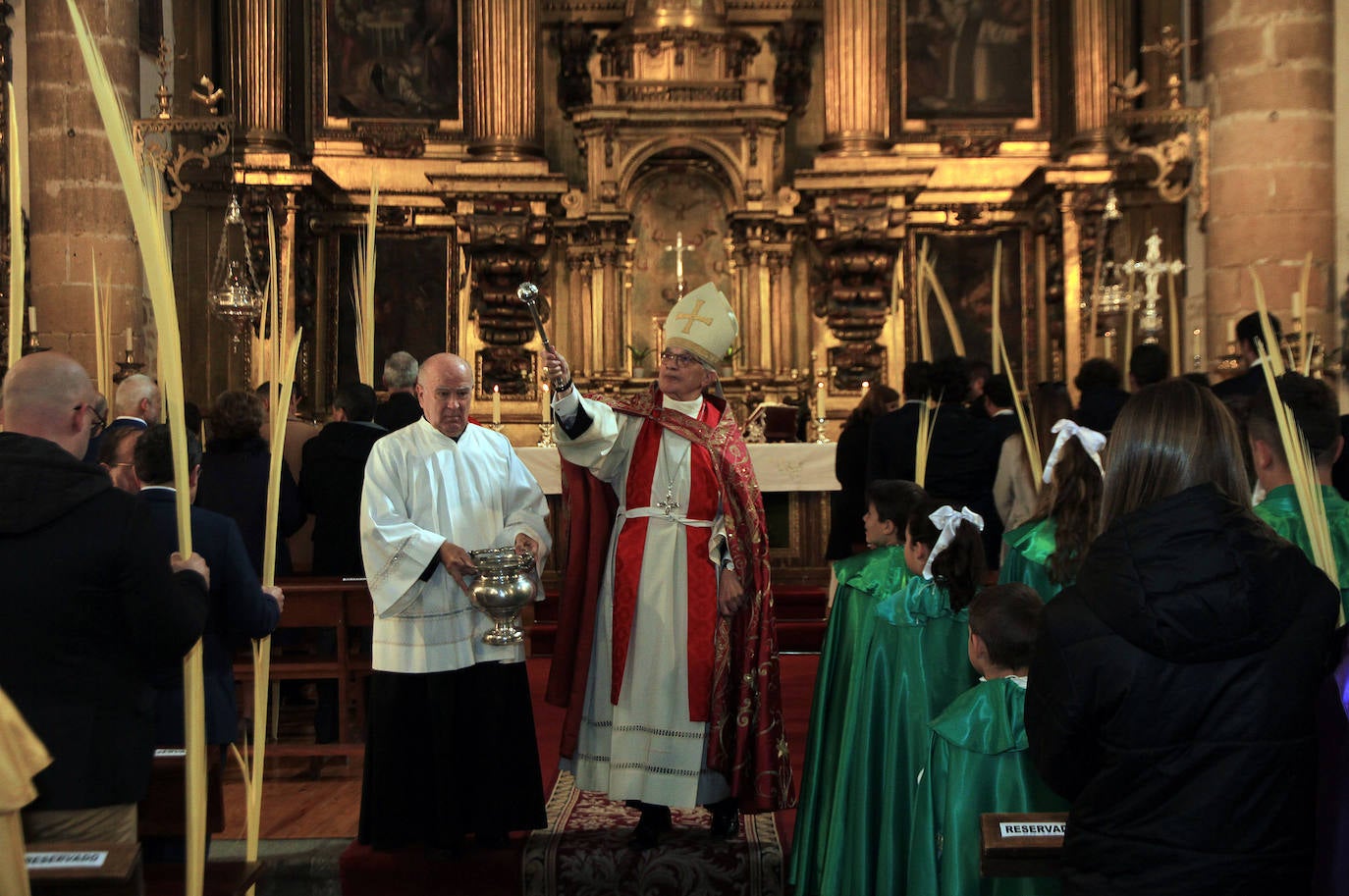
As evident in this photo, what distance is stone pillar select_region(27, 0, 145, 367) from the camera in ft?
30.4

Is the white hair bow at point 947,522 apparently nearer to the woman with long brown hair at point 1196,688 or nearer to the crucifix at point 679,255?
the woman with long brown hair at point 1196,688

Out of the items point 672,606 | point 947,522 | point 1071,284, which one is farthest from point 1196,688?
point 1071,284

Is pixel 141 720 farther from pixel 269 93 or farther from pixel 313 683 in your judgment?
pixel 269 93

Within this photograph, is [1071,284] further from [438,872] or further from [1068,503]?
[438,872]

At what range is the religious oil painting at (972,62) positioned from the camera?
1188 cm

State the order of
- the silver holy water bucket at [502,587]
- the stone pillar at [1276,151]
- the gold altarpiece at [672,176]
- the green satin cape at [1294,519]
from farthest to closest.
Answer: the gold altarpiece at [672,176] → the stone pillar at [1276,151] → the silver holy water bucket at [502,587] → the green satin cape at [1294,519]

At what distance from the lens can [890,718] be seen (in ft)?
13.0

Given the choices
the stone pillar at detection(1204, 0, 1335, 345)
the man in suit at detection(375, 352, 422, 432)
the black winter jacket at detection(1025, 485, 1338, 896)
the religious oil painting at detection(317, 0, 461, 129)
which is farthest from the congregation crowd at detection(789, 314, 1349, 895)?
the religious oil painting at detection(317, 0, 461, 129)

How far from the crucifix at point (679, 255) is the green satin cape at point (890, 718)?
292 inches

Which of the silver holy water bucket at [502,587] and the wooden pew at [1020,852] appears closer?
the wooden pew at [1020,852]

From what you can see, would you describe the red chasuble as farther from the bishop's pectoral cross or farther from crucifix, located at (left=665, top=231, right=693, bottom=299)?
crucifix, located at (left=665, top=231, right=693, bottom=299)

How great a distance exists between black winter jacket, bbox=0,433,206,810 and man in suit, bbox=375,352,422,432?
3.70m

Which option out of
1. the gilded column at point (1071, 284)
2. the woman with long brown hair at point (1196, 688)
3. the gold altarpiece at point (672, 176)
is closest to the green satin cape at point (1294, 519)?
the woman with long brown hair at point (1196, 688)

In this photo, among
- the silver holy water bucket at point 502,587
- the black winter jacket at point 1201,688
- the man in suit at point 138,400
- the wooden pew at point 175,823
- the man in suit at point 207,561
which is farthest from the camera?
the man in suit at point 138,400
